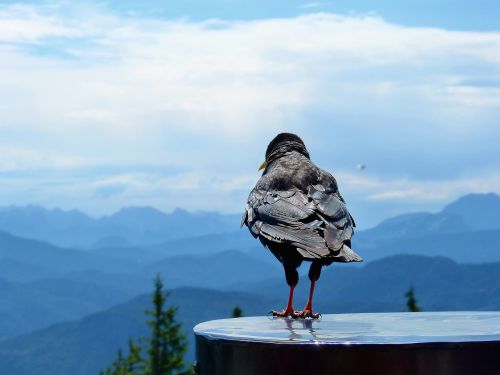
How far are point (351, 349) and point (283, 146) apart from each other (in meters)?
6.12

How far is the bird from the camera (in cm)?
984

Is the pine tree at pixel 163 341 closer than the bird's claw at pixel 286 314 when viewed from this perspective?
No

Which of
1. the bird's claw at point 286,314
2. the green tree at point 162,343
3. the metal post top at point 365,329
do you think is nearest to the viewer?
the metal post top at point 365,329

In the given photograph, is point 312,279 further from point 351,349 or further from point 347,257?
point 351,349

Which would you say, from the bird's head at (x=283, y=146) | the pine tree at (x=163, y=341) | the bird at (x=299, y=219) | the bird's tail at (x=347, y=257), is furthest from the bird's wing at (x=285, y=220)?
the pine tree at (x=163, y=341)

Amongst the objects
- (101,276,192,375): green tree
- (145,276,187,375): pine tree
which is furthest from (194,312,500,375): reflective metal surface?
(145,276,187,375): pine tree

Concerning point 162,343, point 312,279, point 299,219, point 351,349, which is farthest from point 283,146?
point 162,343

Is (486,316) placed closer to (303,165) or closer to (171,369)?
(303,165)

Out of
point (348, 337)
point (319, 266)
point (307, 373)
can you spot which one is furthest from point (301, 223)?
point (307, 373)

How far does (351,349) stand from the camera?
651 cm

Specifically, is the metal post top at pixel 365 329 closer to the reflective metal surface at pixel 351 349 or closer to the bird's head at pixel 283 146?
the reflective metal surface at pixel 351 349

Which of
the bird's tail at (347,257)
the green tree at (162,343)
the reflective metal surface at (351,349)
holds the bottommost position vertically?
the green tree at (162,343)

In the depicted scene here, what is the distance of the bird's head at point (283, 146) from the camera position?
1237 centimetres

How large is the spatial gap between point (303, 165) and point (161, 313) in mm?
81150
